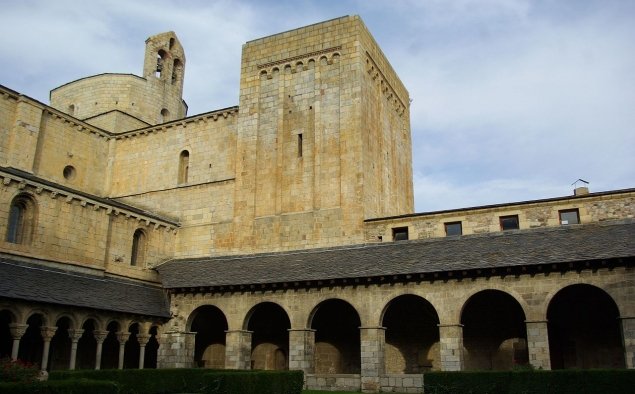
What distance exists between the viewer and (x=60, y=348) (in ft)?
86.9

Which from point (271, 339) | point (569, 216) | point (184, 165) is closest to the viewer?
point (569, 216)

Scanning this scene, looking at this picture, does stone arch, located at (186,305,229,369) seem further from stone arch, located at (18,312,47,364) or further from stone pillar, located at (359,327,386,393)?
stone pillar, located at (359,327,386,393)

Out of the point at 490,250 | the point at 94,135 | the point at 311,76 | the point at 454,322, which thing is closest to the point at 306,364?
the point at 454,322

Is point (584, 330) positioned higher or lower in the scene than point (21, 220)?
lower

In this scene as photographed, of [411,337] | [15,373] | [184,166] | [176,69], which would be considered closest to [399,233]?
[411,337]

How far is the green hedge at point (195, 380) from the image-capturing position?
19.6 m

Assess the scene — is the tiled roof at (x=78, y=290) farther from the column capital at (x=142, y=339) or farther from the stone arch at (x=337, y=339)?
the stone arch at (x=337, y=339)

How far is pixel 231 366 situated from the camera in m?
27.1

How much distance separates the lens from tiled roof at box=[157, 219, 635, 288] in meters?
22.6

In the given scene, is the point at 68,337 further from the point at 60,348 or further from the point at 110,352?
the point at 110,352

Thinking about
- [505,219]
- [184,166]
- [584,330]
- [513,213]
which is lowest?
[584,330]

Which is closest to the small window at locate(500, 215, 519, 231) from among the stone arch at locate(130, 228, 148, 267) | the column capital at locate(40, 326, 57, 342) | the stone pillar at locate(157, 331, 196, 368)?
the stone pillar at locate(157, 331, 196, 368)

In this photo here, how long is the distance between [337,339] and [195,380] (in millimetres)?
8583

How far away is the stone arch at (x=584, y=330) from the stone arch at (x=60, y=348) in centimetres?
2152
